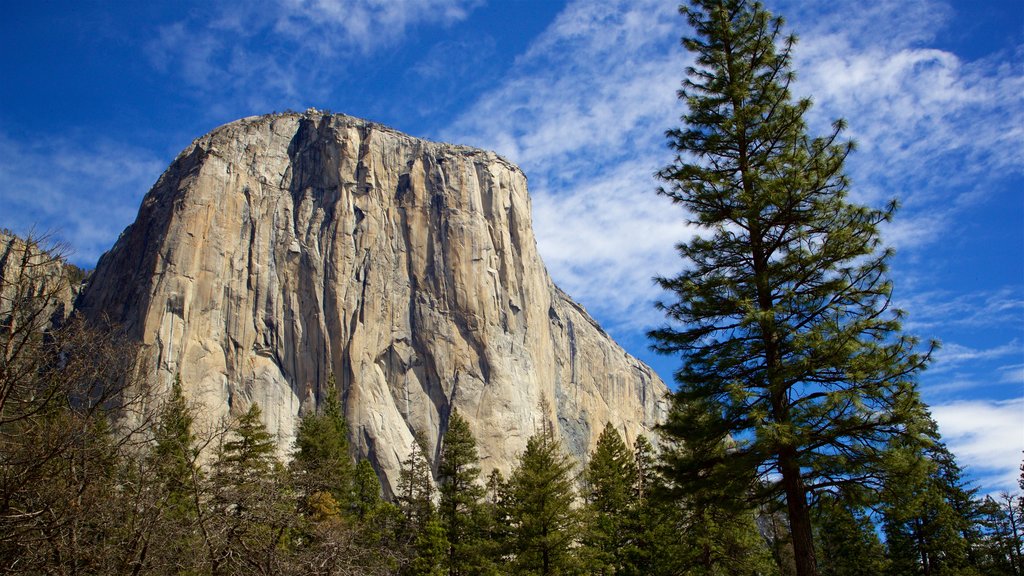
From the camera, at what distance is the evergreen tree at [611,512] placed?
31.2 metres

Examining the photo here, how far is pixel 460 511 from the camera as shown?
35.4 metres

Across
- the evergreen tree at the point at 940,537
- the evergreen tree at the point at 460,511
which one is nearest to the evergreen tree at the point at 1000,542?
the evergreen tree at the point at 940,537

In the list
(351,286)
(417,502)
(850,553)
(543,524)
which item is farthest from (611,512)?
(351,286)

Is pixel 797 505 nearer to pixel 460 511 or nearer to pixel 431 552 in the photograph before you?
pixel 431 552

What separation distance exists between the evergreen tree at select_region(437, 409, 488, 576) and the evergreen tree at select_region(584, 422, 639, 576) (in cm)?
493

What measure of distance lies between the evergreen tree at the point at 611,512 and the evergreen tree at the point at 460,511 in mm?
4926

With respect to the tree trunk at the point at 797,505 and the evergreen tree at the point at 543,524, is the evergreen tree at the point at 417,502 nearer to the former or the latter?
the evergreen tree at the point at 543,524

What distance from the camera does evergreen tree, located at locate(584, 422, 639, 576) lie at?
31.2 meters

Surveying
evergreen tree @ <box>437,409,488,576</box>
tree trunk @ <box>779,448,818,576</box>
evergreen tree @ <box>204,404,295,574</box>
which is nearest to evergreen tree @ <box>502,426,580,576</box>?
evergreen tree @ <box>437,409,488,576</box>

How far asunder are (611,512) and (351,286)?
49.6 metres

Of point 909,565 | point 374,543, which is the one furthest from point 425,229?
point 909,565

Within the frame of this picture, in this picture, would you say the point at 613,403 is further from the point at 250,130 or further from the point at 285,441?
the point at 250,130

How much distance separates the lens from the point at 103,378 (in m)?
9.90

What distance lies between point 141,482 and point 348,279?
71712mm
